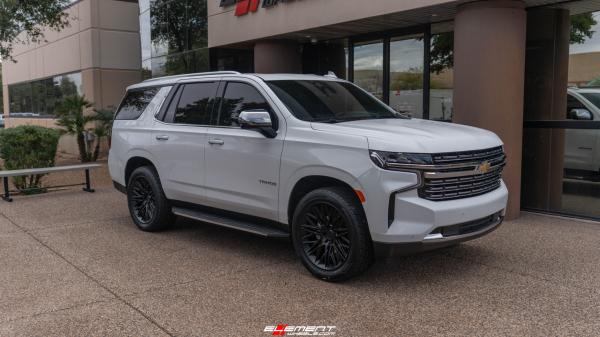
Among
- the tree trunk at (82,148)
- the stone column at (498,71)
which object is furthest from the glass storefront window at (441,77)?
the tree trunk at (82,148)

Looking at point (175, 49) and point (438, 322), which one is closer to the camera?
point (438, 322)

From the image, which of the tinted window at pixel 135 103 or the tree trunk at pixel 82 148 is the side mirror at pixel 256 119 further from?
the tree trunk at pixel 82 148

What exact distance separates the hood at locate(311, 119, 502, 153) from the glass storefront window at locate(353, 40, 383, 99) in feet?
18.4

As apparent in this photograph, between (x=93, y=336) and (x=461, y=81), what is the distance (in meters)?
6.22

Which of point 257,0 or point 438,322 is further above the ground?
point 257,0

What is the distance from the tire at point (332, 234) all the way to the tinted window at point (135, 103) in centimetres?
319

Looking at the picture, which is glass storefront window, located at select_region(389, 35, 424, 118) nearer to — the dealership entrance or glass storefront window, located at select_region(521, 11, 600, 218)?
the dealership entrance

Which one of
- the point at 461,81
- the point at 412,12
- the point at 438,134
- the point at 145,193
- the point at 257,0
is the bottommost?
the point at 145,193

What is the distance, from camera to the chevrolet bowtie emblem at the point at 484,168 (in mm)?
5062

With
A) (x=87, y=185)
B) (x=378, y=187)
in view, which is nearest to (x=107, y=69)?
(x=87, y=185)

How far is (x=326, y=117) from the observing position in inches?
225

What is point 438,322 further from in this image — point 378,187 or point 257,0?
point 257,0

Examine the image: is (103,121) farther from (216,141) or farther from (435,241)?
(435,241)

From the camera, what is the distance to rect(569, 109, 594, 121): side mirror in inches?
315
